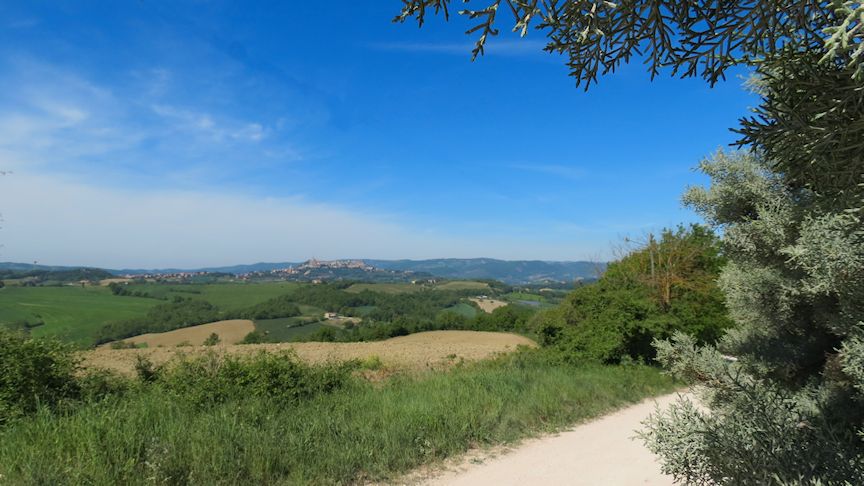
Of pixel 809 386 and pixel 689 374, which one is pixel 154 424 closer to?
pixel 689 374

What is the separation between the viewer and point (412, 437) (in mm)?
6047

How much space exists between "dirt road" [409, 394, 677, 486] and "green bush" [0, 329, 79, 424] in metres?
6.08

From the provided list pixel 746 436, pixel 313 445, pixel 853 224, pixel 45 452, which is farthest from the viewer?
pixel 313 445

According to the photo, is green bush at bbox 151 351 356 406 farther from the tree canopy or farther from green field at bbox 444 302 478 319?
green field at bbox 444 302 478 319

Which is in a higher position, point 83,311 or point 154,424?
point 154,424

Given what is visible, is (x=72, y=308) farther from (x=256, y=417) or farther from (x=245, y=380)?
(x=256, y=417)

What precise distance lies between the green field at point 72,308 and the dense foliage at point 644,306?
42141 mm

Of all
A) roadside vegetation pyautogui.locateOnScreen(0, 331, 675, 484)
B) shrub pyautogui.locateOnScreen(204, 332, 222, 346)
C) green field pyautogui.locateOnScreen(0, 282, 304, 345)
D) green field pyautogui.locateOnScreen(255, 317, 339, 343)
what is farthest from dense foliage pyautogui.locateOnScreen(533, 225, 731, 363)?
green field pyautogui.locateOnScreen(255, 317, 339, 343)

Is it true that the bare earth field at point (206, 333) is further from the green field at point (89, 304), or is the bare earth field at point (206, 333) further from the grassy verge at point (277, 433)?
the grassy verge at point (277, 433)

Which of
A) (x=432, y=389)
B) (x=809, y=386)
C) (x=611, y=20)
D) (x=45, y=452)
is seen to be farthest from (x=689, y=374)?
(x=45, y=452)

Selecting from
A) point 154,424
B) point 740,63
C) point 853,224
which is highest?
point 740,63

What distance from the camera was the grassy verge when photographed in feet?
14.6

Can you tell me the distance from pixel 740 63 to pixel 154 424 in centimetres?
697

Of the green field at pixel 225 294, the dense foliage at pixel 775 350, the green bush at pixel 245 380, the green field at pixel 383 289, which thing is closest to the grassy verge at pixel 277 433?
the green bush at pixel 245 380
